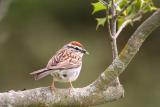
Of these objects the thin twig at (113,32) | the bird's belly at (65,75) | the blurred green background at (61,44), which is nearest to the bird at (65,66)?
the bird's belly at (65,75)

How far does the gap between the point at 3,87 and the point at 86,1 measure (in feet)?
7.40

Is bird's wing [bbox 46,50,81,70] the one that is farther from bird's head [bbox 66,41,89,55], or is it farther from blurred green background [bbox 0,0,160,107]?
blurred green background [bbox 0,0,160,107]

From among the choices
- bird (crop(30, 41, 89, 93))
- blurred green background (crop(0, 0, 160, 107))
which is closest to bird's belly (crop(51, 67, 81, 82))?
bird (crop(30, 41, 89, 93))

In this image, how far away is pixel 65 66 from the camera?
241 inches

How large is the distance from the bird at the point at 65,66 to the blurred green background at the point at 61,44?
612 centimetres

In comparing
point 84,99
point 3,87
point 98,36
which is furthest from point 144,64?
point 84,99

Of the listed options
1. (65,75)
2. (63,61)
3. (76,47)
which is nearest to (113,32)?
(65,75)

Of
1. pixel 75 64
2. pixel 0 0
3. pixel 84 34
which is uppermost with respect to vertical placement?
pixel 84 34

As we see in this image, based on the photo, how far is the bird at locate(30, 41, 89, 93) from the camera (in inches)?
229

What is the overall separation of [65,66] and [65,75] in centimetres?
11

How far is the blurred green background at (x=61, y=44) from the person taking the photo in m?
13.1

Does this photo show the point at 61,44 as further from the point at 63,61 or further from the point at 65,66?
the point at 65,66

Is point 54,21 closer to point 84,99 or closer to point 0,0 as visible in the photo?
point 0,0

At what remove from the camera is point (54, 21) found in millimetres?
14070
